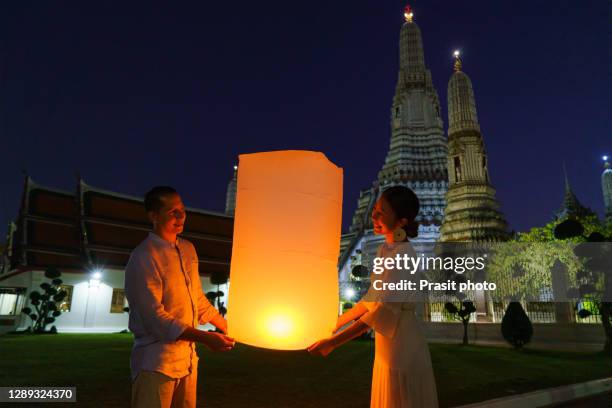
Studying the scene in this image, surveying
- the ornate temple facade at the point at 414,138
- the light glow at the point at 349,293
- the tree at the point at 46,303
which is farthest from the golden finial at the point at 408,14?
the tree at the point at 46,303

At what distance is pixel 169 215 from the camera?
2475 millimetres

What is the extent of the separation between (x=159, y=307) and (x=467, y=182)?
91.5 ft

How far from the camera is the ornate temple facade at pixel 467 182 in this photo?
25547mm

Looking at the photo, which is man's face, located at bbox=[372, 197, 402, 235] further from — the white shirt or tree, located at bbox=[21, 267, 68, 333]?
tree, located at bbox=[21, 267, 68, 333]

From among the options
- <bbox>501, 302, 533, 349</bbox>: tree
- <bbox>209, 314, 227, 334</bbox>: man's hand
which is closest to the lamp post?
<bbox>501, 302, 533, 349</bbox>: tree

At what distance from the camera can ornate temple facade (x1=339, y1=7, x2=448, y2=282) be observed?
40969 millimetres

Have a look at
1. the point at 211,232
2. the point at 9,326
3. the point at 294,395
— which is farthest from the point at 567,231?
the point at 9,326

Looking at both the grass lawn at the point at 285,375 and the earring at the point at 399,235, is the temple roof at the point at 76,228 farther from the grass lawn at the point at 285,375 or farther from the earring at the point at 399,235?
Result: the earring at the point at 399,235

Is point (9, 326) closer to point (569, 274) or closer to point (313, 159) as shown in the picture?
point (313, 159)

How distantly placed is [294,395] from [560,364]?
7.96m

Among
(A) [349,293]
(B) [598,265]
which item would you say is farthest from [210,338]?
(A) [349,293]

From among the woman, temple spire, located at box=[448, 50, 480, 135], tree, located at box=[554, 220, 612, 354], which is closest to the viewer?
the woman

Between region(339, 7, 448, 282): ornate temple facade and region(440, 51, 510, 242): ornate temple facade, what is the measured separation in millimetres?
11889

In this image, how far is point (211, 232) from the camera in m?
28.2
